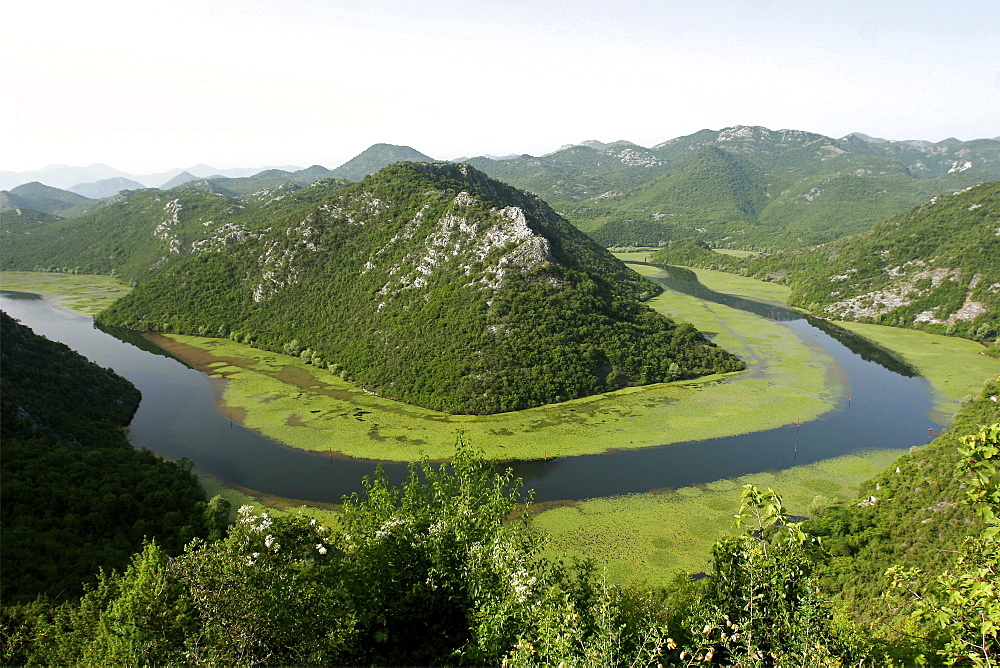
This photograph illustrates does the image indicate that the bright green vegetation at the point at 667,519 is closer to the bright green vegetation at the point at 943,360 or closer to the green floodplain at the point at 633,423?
the green floodplain at the point at 633,423

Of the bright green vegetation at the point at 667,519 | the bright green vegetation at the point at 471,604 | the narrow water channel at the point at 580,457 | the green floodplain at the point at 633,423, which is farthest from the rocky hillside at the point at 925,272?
the bright green vegetation at the point at 471,604

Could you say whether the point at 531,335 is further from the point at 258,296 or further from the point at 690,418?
the point at 258,296

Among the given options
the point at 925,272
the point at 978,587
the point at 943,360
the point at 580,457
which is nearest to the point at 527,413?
the point at 580,457

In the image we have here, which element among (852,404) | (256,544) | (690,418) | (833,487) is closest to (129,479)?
(256,544)

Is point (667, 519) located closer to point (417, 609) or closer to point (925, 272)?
point (417, 609)

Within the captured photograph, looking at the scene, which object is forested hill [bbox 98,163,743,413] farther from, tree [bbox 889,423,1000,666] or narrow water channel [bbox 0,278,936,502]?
tree [bbox 889,423,1000,666]

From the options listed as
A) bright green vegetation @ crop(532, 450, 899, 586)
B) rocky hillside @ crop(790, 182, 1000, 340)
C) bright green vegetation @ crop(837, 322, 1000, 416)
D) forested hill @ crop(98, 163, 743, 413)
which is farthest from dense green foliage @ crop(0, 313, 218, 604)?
rocky hillside @ crop(790, 182, 1000, 340)
